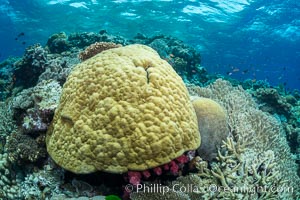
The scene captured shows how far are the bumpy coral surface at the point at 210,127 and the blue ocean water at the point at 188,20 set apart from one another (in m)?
19.3

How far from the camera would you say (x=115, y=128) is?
3391mm

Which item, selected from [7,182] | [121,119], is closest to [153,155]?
[121,119]

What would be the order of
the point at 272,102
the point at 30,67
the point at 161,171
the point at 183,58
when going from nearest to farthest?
the point at 161,171
the point at 30,67
the point at 272,102
the point at 183,58

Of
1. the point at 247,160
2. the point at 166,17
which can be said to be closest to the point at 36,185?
the point at 247,160

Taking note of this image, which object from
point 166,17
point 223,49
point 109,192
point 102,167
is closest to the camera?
point 102,167

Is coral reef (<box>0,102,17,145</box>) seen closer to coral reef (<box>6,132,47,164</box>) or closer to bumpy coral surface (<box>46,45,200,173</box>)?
coral reef (<box>6,132,47,164</box>)

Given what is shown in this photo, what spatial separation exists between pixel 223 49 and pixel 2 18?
108 feet

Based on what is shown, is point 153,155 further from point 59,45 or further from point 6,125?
point 59,45

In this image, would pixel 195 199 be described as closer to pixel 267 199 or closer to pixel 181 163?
pixel 181 163

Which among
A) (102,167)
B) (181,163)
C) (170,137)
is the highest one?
(170,137)

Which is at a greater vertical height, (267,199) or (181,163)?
(181,163)

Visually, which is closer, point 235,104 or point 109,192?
point 109,192

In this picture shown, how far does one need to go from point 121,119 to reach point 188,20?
94.5 ft

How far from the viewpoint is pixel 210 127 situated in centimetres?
443
